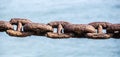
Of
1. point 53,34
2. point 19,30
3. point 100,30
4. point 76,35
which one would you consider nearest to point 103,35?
point 100,30

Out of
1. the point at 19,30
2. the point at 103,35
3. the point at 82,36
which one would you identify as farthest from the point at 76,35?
the point at 19,30

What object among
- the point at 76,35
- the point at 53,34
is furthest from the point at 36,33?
the point at 76,35

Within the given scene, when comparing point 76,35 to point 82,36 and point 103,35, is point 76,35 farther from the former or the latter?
point 103,35

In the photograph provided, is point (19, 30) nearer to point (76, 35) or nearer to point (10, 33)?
point (10, 33)

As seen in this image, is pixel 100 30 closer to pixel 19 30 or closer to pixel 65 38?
pixel 65 38

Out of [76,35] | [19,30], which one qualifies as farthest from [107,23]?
[19,30]
